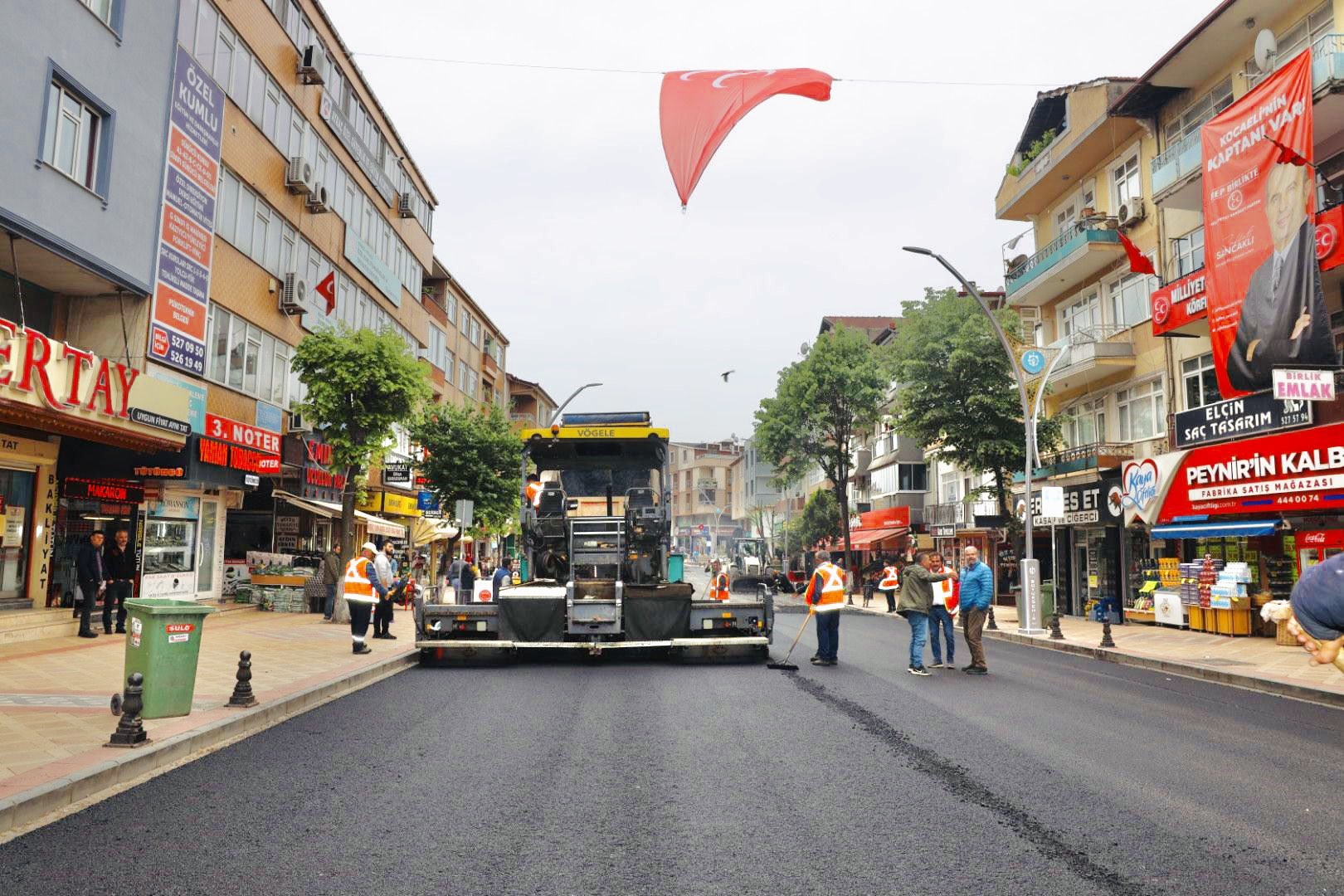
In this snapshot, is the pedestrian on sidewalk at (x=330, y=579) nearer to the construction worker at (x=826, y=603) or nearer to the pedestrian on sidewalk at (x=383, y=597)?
the pedestrian on sidewalk at (x=383, y=597)

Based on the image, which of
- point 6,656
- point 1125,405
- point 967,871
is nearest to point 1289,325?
point 1125,405

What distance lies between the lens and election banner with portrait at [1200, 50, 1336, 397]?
16.6 meters

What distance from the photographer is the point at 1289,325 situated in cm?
1708

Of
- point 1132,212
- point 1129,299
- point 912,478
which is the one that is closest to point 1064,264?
point 1129,299

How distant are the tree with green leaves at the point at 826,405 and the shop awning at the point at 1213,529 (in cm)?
2308

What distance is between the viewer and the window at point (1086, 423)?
28.1 metres

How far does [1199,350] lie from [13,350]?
23255 millimetres

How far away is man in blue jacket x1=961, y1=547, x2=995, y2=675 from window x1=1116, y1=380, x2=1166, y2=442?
1393 centimetres

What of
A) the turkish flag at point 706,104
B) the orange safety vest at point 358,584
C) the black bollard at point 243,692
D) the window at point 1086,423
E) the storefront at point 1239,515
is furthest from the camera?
the window at point 1086,423

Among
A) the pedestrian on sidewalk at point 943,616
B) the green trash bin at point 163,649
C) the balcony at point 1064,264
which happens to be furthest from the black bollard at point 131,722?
the balcony at point 1064,264

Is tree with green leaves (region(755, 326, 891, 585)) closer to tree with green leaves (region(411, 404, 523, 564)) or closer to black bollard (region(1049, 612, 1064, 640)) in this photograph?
tree with green leaves (region(411, 404, 523, 564))

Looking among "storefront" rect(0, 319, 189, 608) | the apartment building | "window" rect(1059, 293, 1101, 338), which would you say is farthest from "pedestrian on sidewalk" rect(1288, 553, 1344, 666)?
the apartment building

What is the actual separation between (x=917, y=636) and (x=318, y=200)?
66.7 feet

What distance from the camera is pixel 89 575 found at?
14.6 meters
